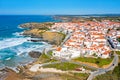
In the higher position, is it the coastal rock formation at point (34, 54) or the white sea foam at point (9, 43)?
the coastal rock formation at point (34, 54)

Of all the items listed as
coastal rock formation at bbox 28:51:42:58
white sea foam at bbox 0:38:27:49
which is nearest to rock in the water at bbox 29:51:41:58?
coastal rock formation at bbox 28:51:42:58

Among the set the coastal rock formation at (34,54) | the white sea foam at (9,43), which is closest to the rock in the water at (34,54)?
the coastal rock formation at (34,54)

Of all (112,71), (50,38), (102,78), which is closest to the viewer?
(102,78)

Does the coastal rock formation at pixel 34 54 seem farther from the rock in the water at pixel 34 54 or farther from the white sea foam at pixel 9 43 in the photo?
the white sea foam at pixel 9 43

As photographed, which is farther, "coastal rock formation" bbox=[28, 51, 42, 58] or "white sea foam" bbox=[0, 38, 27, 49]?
"white sea foam" bbox=[0, 38, 27, 49]

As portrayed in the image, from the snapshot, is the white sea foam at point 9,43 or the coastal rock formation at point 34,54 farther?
the white sea foam at point 9,43

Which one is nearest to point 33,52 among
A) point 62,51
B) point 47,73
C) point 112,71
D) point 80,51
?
point 62,51

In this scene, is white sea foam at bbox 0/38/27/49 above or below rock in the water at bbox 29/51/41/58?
below

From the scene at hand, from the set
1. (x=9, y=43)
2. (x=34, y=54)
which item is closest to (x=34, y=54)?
(x=34, y=54)

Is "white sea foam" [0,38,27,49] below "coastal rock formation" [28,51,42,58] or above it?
below

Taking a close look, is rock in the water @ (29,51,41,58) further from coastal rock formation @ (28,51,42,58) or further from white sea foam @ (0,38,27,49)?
white sea foam @ (0,38,27,49)

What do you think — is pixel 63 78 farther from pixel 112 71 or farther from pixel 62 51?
pixel 62 51
